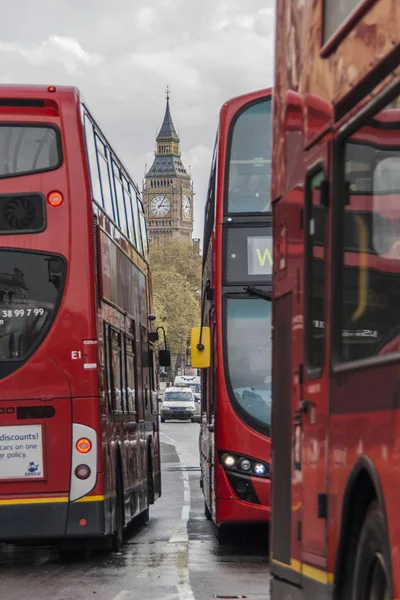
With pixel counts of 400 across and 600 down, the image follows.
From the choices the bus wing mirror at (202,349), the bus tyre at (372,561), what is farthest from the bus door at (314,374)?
the bus wing mirror at (202,349)

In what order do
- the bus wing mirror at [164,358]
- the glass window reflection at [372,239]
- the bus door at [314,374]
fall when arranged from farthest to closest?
the bus wing mirror at [164,358], the bus door at [314,374], the glass window reflection at [372,239]

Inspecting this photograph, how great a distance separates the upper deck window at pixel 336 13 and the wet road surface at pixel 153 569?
18.2ft

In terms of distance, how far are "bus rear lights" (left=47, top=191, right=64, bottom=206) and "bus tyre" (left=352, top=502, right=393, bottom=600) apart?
714 cm

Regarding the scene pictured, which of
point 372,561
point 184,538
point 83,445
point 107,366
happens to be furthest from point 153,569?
point 372,561

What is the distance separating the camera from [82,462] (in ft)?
38.8

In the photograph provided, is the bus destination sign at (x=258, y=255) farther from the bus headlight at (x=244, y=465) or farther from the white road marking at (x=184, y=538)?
the white road marking at (x=184, y=538)

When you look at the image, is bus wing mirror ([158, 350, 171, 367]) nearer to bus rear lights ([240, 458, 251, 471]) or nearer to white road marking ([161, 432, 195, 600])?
white road marking ([161, 432, 195, 600])

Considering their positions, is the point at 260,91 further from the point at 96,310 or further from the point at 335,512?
the point at 335,512

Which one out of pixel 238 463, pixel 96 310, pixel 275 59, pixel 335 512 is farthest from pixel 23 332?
pixel 335 512

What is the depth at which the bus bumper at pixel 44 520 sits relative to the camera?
11617mm

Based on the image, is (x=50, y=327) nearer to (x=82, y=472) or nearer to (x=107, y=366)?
(x=107, y=366)

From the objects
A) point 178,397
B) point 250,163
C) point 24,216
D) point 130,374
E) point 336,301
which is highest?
point 250,163

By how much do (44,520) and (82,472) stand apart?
51 cm

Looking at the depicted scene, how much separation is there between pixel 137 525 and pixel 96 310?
21.2ft
